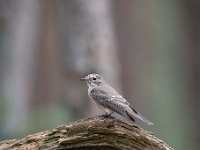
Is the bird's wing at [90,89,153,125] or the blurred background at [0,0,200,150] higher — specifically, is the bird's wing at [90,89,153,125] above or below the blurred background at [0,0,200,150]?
below

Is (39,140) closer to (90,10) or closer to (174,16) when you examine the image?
(90,10)

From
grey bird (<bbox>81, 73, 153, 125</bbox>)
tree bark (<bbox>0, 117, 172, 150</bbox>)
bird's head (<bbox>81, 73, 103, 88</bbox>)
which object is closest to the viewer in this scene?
tree bark (<bbox>0, 117, 172, 150</bbox>)

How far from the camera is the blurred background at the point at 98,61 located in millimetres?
14062

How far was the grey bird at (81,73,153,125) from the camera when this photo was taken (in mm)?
7992

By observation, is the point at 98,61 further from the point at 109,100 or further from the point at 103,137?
the point at 103,137

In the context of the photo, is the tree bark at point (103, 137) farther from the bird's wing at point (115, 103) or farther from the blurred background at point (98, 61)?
the blurred background at point (98, 61)

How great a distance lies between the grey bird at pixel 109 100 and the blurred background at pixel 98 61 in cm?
480

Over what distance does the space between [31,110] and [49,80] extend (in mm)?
5882

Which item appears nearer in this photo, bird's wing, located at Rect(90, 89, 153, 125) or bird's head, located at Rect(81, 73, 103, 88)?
bird's wing, located at Rect(90, 89, 153, 125)

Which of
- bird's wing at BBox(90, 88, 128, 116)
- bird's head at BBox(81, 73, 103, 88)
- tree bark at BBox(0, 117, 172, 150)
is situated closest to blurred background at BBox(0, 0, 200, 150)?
bird's head at BBox(81, 73, 103, 88)

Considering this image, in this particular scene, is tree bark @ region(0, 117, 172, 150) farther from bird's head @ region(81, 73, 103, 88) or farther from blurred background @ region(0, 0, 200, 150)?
blurred background @ region(0, 0, 200, 150)

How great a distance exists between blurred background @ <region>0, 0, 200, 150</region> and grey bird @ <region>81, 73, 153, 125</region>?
4805mm

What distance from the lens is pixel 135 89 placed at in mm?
23812

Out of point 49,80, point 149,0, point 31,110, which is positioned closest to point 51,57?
point 49,80
